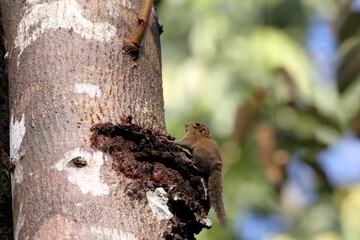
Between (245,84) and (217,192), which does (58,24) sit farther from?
(245,84)

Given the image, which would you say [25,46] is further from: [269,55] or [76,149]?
[269,55]

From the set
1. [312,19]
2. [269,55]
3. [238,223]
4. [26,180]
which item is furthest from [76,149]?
[312,19]

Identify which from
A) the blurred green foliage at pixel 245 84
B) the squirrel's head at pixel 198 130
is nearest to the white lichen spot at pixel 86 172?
the squirrel's head at pixel 198 130

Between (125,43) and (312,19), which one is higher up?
(312,19)

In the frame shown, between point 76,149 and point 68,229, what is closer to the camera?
point 68,229

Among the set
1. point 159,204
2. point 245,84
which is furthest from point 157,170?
point 245,84

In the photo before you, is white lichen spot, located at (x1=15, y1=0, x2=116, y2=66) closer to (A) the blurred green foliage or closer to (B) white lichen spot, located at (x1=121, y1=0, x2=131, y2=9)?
(B) white lichen spot, located at (x1=121, y1=0, x2=131, y2=9)
